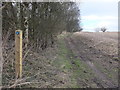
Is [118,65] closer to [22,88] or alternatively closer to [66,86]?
[66,86]

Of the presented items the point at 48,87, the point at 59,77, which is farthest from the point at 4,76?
the point at 59,77

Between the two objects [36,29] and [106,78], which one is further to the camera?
[36,29]

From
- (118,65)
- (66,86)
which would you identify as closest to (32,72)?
(66,86)

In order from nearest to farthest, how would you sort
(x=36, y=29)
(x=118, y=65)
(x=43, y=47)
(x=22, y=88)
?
(x=22, y=88), (x=118, y=65), (x=36, y=29), (x=43, y=47)

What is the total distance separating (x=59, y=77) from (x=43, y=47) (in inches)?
164

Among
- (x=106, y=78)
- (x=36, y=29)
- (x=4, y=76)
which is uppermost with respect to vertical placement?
(x=36, y=29)

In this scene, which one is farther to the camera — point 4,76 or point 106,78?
point 106,78

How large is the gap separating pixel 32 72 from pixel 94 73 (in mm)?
2183

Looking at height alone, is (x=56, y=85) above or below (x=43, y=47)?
below

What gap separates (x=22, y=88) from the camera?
12.2 ft

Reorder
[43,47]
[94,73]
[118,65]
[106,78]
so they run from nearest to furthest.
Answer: [106,78] < [94,73] < [118,65] < [43,47]

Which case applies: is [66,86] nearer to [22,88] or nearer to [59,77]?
[59,77]

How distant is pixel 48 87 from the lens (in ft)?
13.2

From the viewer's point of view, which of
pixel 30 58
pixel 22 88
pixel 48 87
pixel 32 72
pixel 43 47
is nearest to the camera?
pixel 22 88
